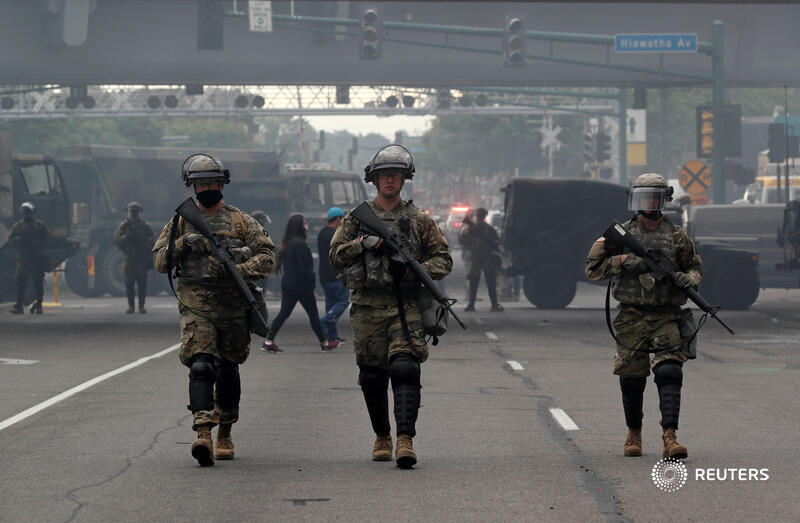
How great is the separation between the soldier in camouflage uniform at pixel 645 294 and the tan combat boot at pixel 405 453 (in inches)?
57.0

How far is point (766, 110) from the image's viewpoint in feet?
375

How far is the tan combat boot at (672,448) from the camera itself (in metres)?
9.15

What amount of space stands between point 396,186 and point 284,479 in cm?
191

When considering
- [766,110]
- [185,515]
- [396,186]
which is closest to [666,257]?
[396,186]

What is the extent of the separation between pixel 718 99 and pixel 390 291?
28.0 m

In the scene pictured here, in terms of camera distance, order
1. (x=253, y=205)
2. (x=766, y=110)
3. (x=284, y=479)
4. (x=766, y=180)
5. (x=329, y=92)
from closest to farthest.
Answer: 1. (x=284, y=479)
2. (x=253, y=205)
3. (x=766, y=180)
4. (x=329, y=92)
5. (x=766, y=110)

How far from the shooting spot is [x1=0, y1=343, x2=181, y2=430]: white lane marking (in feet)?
39.4

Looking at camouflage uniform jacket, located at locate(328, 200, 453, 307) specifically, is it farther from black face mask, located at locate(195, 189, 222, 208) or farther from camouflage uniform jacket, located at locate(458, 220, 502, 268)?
camouflage uniform jacket, located at locate(458, 220, 502, 268)

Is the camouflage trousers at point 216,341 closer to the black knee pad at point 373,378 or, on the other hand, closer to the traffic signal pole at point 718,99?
the black knee pad at point 373,378

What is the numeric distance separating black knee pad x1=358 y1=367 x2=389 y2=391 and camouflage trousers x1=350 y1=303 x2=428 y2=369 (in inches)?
2.3

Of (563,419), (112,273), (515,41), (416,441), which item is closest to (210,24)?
(515,41)

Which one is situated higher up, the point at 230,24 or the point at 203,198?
the point at 230,24

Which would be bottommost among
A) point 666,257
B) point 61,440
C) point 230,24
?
point 61,440

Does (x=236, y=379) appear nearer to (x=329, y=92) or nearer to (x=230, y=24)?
(x=230, y=24)
